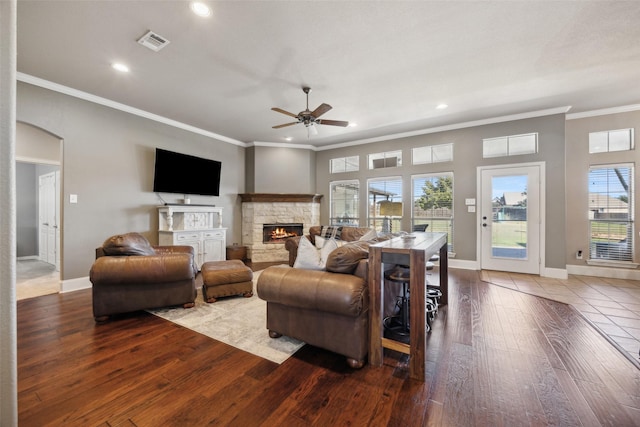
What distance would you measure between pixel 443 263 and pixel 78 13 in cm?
459

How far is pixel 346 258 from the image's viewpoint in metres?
1.99

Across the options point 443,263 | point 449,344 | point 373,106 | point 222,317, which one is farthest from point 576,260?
point 222,317

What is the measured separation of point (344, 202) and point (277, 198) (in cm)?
179

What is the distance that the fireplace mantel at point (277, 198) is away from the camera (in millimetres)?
6227

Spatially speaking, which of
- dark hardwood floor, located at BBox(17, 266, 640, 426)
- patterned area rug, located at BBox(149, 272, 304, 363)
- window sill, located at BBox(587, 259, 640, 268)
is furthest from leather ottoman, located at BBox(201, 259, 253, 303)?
window sill, located at BBox(587, 259, 640, 268)

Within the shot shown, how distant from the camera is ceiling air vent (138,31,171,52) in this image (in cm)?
253

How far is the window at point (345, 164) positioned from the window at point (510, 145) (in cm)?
276

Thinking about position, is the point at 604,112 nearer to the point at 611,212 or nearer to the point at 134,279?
the point at 611,212

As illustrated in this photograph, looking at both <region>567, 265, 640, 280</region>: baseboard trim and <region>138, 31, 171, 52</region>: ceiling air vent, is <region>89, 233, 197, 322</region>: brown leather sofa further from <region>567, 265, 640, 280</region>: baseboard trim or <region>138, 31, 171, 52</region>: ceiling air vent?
<region>567, 265, 640, 280</region>: baseboard trim

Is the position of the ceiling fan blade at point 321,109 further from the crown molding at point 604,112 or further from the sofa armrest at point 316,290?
the crown molding at point 604,112

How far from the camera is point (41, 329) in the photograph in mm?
2436

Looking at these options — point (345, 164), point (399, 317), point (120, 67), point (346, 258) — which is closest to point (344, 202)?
point (345, 164)

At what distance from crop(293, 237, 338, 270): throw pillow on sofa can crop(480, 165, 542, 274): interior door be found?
13.7 ft

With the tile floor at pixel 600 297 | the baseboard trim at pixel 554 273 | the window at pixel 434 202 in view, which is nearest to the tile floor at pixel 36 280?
the window at pixel 434 202
